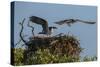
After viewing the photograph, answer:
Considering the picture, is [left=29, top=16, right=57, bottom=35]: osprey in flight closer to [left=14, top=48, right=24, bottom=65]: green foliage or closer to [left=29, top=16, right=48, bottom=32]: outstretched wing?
[left=29, top=16, right=48, bottom=32]: outstretched wing

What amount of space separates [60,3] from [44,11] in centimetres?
19

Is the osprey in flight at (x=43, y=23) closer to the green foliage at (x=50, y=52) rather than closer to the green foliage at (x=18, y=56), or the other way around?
the green foliage at (x=50, y=52)

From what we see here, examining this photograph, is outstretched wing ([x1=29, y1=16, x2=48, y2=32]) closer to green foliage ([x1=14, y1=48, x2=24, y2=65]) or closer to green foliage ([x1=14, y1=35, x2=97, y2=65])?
green foliage ([x1=14, y1=35, x2=97, y2=65])

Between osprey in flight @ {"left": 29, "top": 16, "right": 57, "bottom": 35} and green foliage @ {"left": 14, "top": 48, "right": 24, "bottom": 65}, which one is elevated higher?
osprey in flight @ {"left": 29, "top": 16, "right": 57, "bottom": 35}

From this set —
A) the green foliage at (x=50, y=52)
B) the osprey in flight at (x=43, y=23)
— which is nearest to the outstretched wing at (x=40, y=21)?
the osprey in flight at (x=43, y=23)

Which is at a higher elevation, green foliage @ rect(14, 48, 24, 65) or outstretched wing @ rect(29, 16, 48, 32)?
outstretched wing @ rect(29, 16, 48, 32)

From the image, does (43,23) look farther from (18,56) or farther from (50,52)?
(18,56)

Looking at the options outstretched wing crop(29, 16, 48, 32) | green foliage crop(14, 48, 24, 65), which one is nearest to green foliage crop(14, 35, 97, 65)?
green foliage crop(14, 48, 24, 65)

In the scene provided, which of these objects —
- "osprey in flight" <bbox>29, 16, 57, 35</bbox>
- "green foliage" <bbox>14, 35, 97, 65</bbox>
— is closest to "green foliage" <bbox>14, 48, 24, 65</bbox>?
"green foliage" <bbox>14, 35, 97, 65</bbox>

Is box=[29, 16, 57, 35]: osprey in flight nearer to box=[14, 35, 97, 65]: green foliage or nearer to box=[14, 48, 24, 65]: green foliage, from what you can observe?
box=[14, 35, 97, 65]: green foliage

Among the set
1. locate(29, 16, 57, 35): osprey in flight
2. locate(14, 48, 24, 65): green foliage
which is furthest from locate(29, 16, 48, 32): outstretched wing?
locate(14, 48, 24, 65): green foliage

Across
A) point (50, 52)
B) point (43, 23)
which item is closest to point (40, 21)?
point (43, 23)

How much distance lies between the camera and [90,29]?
235 cm
